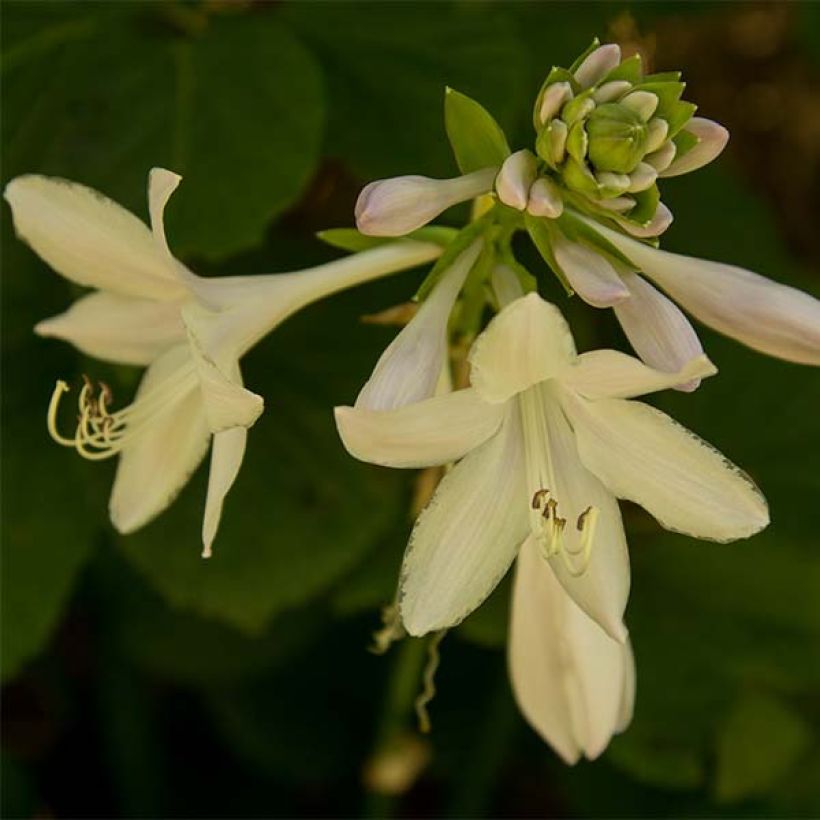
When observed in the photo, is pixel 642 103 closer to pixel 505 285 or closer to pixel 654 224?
pixel 654 224

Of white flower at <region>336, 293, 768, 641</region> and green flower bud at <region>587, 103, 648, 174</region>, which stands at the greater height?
green flower bud at <region>587, 103, 648, 174</region>

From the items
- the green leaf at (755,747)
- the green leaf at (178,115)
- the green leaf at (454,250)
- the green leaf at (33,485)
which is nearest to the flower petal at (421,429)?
the green leaf at (454,250)

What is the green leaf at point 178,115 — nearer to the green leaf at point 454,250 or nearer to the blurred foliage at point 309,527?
the blurred foliage at point 309,527

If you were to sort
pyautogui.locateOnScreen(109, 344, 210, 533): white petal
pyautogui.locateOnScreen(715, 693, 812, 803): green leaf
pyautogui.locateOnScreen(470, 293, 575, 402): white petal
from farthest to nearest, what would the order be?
pyautogui.locateOnScreen(715, 693, 812, 803): green leaf → pyautogui.locateOnScreen(109, 344, 210, 533): white petal → pyautogui.locateOnScreen(470, 293, 575, 402): white petal

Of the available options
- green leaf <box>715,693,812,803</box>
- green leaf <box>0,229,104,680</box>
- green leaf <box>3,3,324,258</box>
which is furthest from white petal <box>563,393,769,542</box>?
green leaf <box>715,693,812,803</box>

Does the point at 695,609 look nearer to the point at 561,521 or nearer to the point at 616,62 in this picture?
the point at 561,521

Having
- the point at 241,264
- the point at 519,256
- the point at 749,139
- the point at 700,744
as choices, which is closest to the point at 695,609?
the point at 700,744

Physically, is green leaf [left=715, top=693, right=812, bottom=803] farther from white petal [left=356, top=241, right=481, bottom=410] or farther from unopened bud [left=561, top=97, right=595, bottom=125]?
unopened bud [left=561, top=97, right=595, bottom=125]
